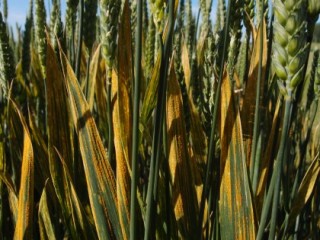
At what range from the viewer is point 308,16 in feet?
2.45

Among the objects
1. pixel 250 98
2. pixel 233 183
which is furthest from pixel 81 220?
pixel 250 98

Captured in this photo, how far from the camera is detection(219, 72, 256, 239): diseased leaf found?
0.96m

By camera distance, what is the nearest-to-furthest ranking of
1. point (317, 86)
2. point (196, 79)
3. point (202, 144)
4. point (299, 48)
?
point (299, 48) < point (317, 86) < point (202, 144) < point (196, 79)

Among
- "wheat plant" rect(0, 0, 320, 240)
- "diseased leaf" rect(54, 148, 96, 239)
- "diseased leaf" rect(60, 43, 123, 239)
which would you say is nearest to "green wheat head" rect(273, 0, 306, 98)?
"wheat plant" rect(0, 0, 320, 240)

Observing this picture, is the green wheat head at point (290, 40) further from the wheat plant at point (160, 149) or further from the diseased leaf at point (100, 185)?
the diseased leaf at point (100, 185)

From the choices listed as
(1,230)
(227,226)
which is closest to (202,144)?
(227,226)

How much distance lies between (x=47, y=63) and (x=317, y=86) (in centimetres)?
66

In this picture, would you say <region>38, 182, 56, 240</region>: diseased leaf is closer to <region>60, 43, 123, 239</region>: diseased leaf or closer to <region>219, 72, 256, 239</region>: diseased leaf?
<region>60, 43, 123, 239</region>: diseased leaf

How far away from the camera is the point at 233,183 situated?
3.23ft

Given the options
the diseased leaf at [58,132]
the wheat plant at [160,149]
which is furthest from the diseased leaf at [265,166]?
the diseased leaf at [58,132]

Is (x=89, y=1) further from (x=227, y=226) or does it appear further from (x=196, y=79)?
(x=227, y=226)

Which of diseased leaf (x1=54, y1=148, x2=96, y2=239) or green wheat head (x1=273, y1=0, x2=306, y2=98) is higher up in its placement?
green wheat head (x1=273, y1=0, x2=306, y2=98)

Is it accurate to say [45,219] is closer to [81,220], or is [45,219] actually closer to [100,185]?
[81,220]

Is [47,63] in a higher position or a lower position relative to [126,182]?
higher
